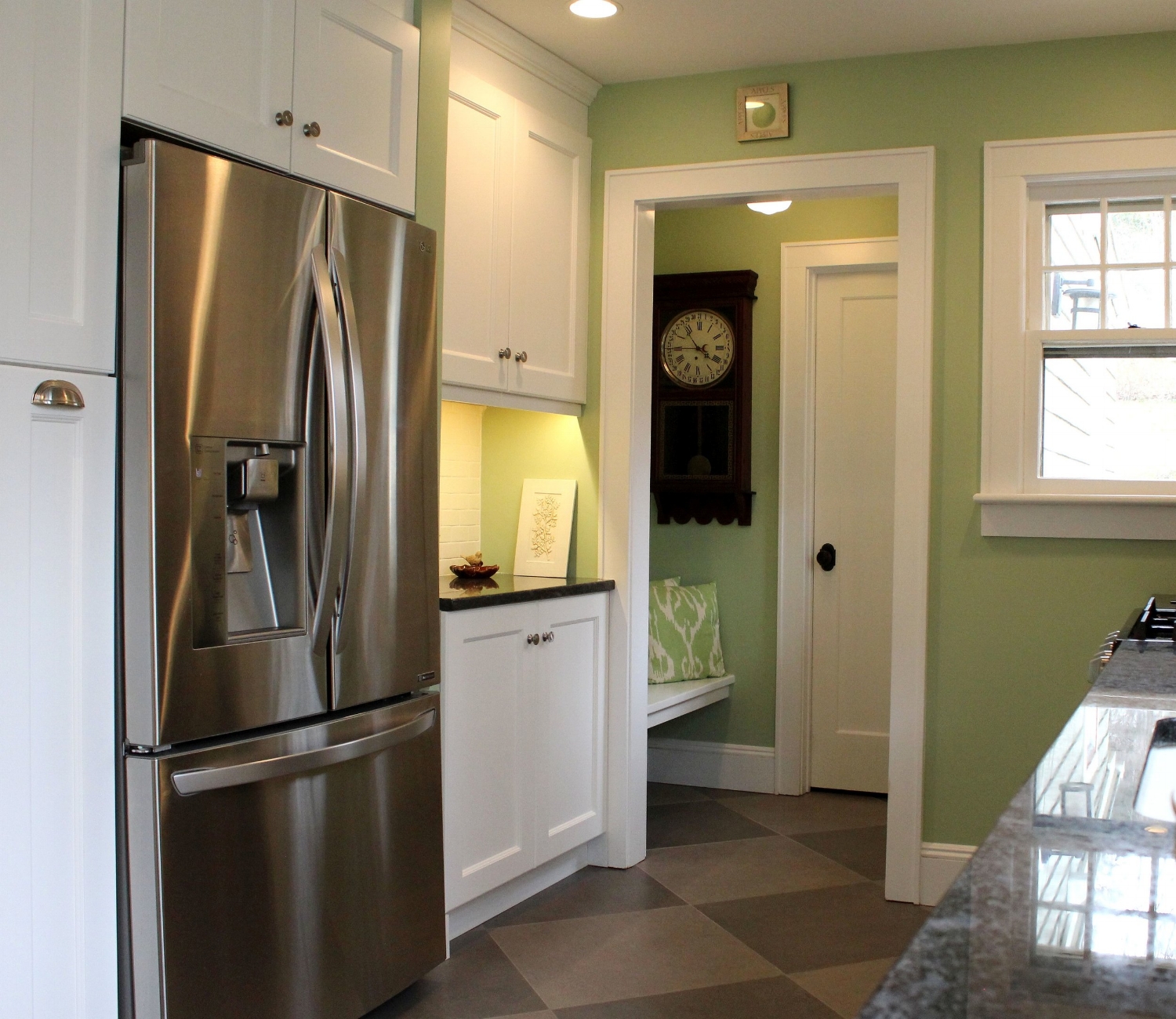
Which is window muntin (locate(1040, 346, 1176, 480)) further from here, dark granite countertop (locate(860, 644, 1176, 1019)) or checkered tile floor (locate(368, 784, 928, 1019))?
dark granite countertop (locate(860, 644, 1176, 1019))

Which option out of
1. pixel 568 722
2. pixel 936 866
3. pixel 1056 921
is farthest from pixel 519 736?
pixel 1056 921

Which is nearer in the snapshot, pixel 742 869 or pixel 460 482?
pixel 742 869

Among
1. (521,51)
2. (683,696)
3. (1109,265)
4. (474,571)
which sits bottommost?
(683,696)

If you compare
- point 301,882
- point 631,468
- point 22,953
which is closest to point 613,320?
point 631,468

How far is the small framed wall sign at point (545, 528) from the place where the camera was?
11.7 ft

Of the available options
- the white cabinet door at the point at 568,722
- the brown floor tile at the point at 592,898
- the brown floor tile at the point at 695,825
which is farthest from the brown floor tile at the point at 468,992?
the brown floor tile at the point at 695,825

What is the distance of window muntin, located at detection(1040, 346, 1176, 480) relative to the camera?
3.22 meters

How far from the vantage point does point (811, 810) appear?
420cm

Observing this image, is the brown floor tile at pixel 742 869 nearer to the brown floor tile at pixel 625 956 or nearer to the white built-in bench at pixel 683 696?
the brown floor tile at pixel 625 956

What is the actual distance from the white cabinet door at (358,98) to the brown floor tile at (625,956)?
186 centimetres

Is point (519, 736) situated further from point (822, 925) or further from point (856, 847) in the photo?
point (856, 847)

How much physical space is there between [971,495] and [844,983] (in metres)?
1.43

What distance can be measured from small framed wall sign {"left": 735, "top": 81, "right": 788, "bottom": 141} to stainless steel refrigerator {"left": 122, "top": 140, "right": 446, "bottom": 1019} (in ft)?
4.47

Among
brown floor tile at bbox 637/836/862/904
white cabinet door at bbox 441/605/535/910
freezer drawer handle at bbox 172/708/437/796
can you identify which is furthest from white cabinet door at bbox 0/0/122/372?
brown floor tile at bbox 637/836/862/904
